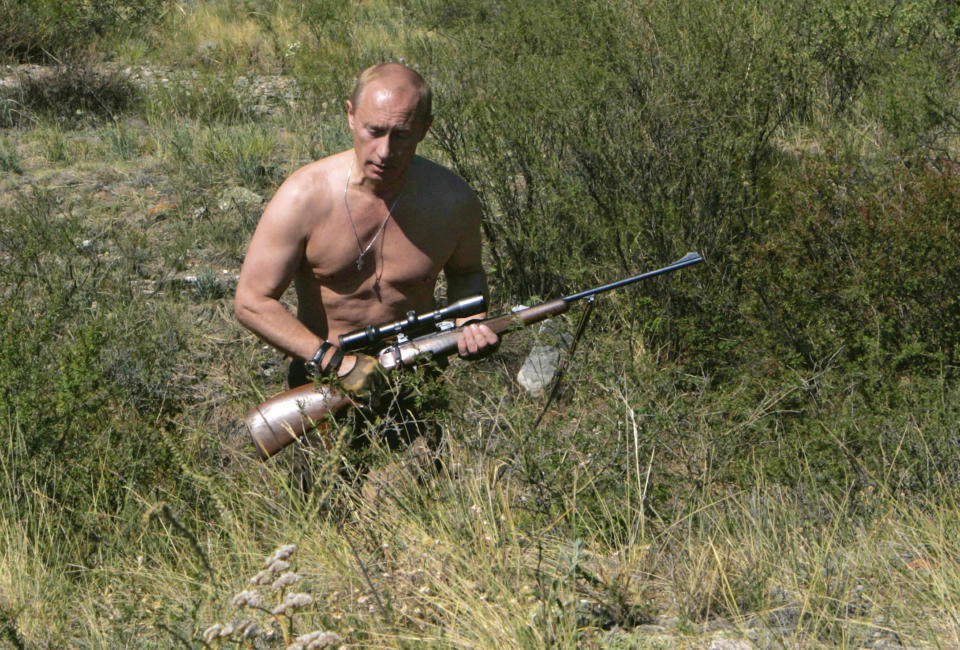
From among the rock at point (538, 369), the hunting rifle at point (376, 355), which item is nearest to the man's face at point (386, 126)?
the hunting rifle at point (376, 355)

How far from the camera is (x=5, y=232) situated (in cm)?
645

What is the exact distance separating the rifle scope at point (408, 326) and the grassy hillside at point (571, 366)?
37 centimetres

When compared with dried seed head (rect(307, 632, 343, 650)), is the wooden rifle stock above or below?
below

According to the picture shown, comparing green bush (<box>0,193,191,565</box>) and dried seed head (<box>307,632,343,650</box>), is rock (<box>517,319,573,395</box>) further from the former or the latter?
dried seed head (<box>307,632,343,650</box>)

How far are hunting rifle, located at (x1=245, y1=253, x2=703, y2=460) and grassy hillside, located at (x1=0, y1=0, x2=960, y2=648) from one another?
0.13 metres

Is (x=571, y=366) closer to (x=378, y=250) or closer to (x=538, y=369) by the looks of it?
(x=378, y=250)

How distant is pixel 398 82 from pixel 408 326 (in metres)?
0.82

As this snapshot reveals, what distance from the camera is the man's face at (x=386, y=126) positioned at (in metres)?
3.49

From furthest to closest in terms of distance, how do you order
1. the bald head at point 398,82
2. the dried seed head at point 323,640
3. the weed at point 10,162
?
1. the weed at point 10,162
2. the bald head at point 398,82
3. the dried seed head at point 323,640

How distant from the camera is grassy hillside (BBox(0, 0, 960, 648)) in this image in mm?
2752

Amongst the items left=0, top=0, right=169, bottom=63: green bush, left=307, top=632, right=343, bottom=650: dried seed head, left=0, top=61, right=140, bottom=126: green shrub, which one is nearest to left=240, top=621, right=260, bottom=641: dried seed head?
left=307, top=632, right=343, bottom=650: dried seed head

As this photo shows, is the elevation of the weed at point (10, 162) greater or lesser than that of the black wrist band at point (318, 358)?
lesser

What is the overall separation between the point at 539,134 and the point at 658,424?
9.44 ft

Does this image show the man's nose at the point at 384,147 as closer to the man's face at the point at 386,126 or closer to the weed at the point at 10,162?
the man's face at the point at 386,126
